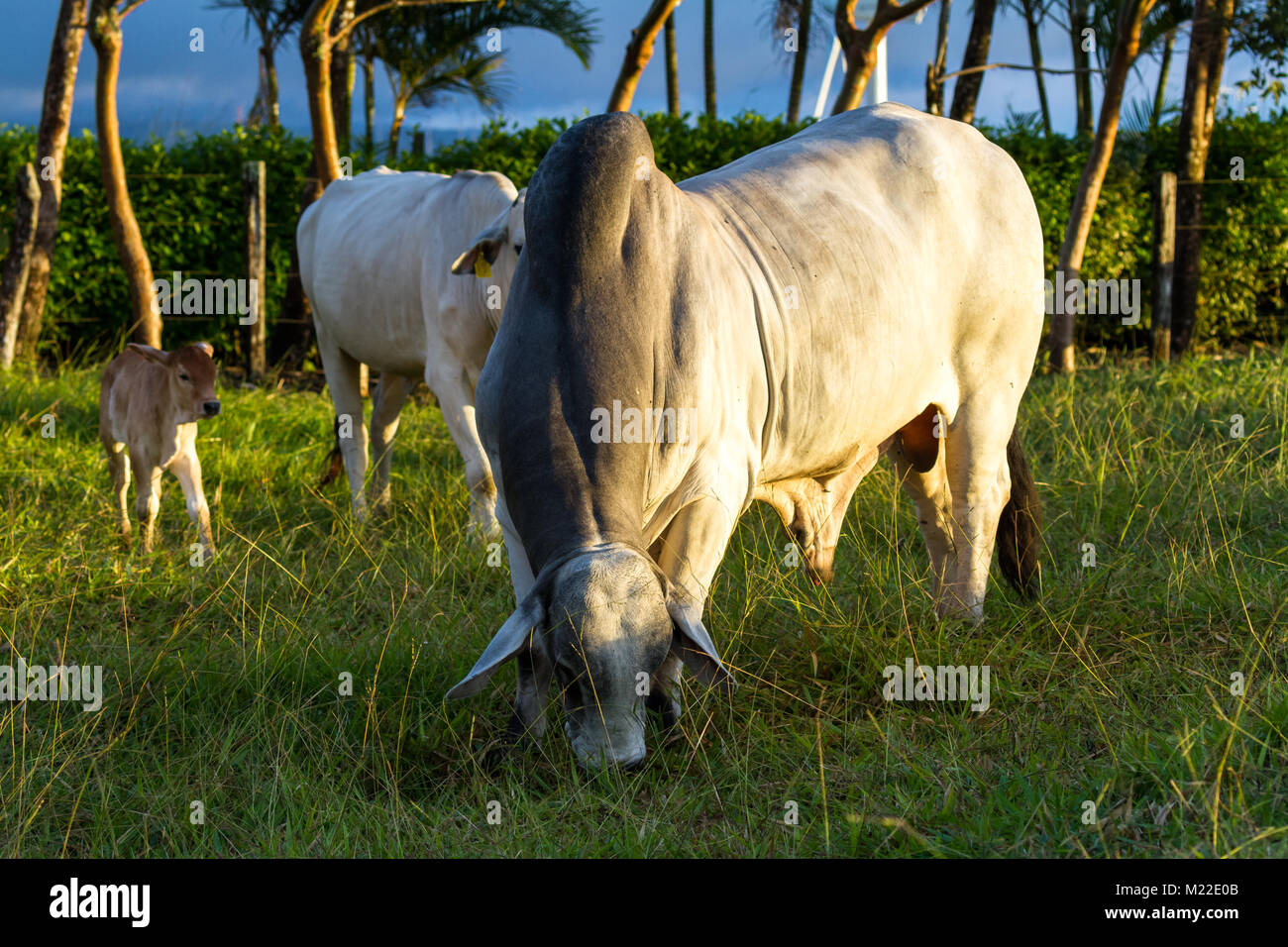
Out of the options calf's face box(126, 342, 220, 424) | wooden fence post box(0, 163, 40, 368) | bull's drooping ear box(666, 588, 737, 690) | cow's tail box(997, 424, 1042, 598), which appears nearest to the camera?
bull's drooping ear box(666, 588, 737, 690)

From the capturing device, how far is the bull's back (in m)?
3.46

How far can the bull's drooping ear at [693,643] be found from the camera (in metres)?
2.73

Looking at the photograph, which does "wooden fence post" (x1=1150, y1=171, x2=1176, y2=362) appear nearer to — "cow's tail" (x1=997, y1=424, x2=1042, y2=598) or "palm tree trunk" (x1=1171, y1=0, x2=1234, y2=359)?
"palm tree trunk" (x1=1171, y1=0, x2=1234, y2=359)

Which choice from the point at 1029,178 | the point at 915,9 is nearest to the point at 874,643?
the point at 915,9

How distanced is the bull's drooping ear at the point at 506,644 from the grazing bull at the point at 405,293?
224 cm

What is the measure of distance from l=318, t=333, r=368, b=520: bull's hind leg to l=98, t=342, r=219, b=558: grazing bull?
2.61ft

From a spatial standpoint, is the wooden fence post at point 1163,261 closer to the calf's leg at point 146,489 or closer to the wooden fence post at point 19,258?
the calf's leg at point 146,489

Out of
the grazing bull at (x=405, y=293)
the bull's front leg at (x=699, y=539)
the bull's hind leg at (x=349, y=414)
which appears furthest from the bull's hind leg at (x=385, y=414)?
the bull's front leg at (x=699, y=539)

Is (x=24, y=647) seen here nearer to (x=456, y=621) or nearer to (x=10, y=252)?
(x=456, y=621)

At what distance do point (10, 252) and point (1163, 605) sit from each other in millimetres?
8350

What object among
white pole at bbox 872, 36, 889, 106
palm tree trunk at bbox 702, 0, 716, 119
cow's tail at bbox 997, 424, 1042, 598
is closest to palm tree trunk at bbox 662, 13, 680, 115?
palm tree trunk at bbox 702, 0, 716, 119

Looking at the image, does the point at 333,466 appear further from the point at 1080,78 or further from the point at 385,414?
the point at 1080,78

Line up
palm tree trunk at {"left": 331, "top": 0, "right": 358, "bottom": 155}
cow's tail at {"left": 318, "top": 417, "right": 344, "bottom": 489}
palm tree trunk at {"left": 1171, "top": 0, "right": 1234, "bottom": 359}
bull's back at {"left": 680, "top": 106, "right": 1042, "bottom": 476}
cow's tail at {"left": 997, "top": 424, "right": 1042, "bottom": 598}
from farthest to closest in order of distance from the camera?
1. palm tree trunk at {"left": 331, "top": 0, "right": 358, "bottom": 155}
2. palm tree trunk at {"left": 1171, "top": 0, "right": 1234, "bottom": 359}
3. cow's tail at {"left": 318, "top": 417, "right": 344, "bottom": 489}
4. cow's tail at {"left": 997, "top": 424, "right": 1042, "bottom": 598}
5. bull's back at {"left": 680, "top": 106, "right": 1042, "bottom": 476}

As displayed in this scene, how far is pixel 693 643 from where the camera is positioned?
2.75m
